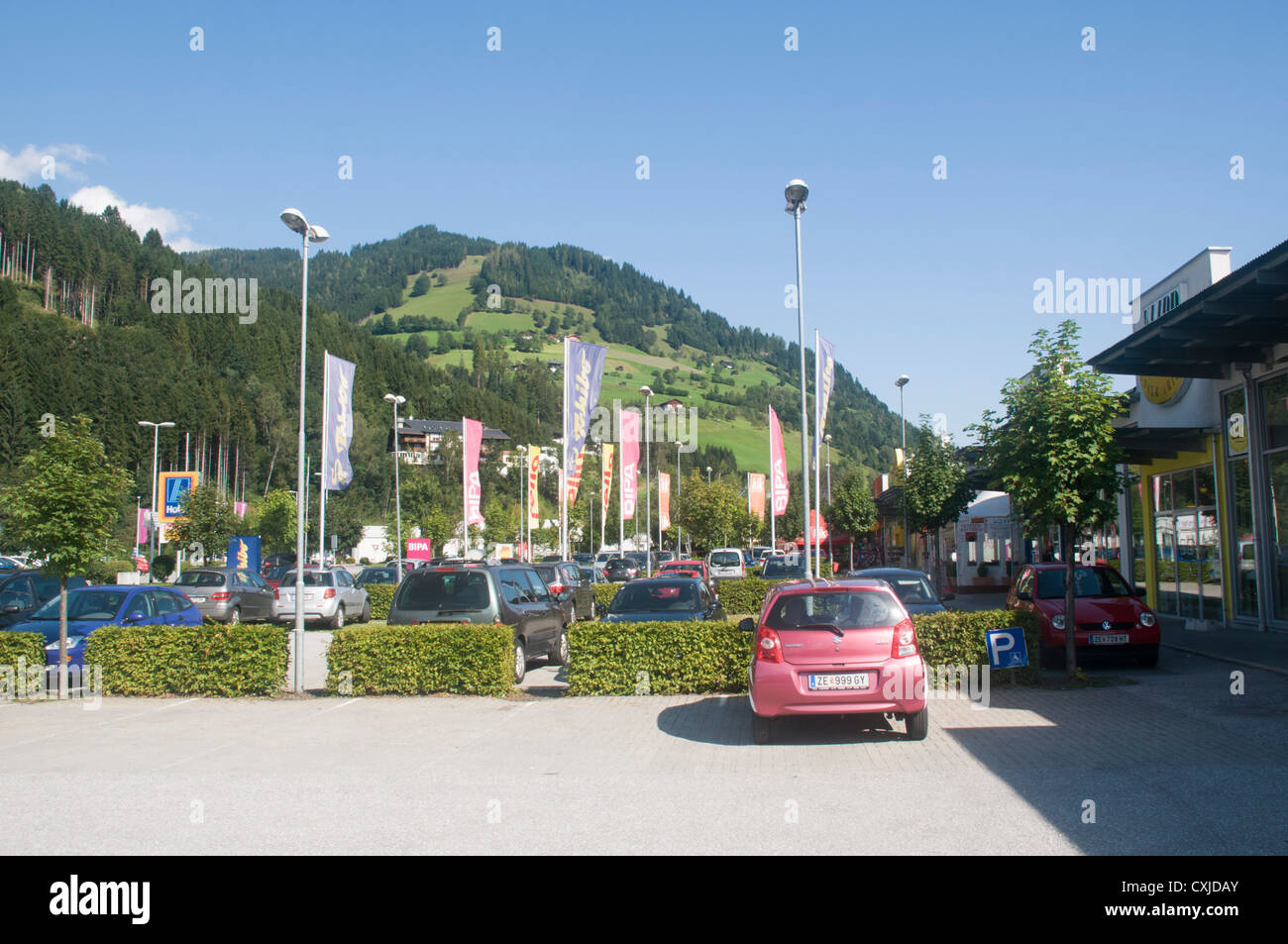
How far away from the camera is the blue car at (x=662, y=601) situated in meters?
14.0

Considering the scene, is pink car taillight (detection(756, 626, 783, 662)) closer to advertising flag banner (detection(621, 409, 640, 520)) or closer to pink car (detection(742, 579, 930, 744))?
pink car (detection(742, 579, 930, 744))

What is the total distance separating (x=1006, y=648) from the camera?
12188mm

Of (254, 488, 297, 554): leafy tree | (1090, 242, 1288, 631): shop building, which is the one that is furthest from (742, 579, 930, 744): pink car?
(254, 488, 297, 554): leafy tree

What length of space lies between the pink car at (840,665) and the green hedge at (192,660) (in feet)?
24.0

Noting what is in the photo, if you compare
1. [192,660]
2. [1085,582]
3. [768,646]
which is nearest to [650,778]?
[768,646]

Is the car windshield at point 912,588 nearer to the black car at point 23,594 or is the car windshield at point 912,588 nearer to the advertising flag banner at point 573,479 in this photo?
the advertising flag banner at point 573,479

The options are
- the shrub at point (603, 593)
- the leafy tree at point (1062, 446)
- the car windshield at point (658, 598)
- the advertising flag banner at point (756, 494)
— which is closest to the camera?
the leafy tree at point (1062, 446)

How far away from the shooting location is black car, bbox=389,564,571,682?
45.1 ft

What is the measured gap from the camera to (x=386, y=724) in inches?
429

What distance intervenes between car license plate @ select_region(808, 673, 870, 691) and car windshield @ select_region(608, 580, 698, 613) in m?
5.44

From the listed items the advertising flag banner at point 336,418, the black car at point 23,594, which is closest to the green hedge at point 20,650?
the black car at point 23,594
